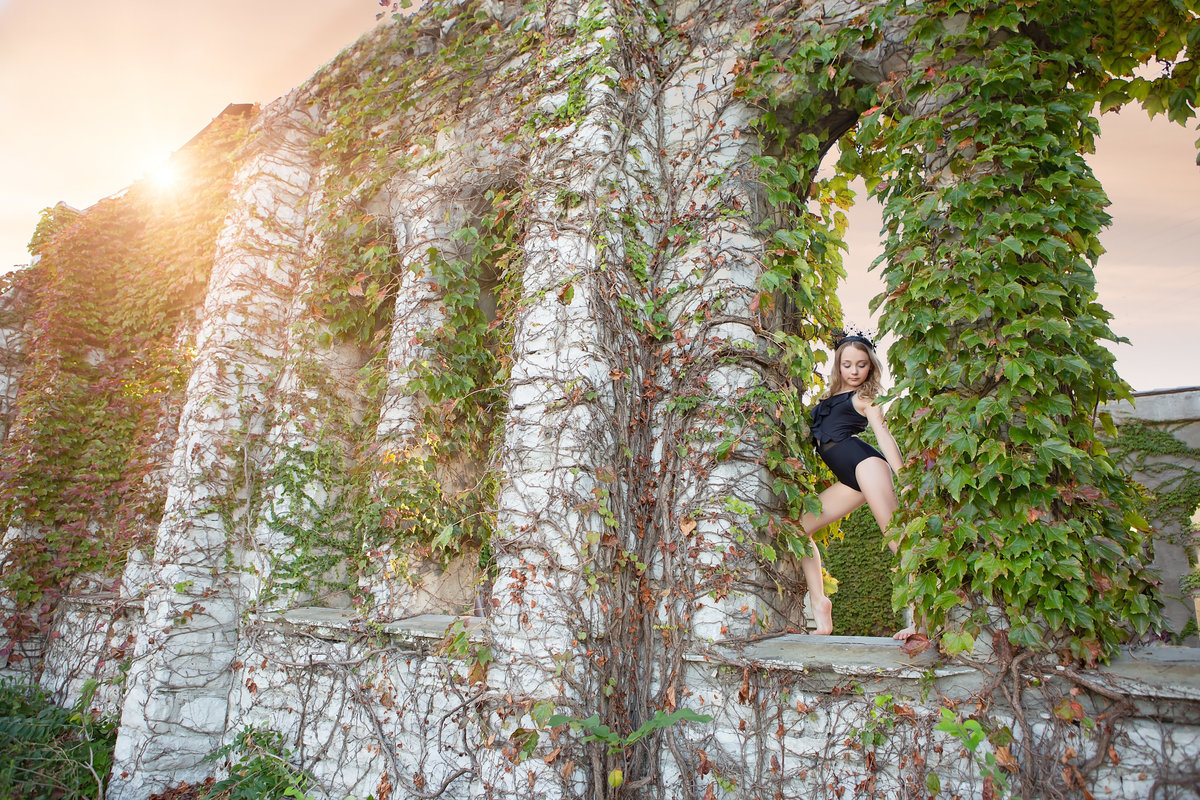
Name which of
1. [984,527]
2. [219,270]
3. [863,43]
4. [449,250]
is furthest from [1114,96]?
[219,270]

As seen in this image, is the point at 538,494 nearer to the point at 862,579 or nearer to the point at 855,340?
the point at 855,340

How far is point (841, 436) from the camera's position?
2.97 meters

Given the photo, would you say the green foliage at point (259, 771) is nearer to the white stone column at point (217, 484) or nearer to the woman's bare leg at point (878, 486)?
the white stone column at point (217, 484)

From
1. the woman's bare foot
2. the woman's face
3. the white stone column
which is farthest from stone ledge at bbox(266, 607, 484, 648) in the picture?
the woman's face

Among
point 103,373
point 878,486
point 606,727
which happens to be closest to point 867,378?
point 878,486

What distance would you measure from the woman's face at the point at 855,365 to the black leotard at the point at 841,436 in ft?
0.21

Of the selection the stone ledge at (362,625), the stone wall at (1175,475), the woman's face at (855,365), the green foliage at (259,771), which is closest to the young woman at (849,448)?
the woman's face at (855,365)

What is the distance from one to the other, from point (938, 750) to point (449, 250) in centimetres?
366

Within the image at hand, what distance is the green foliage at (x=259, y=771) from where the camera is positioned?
355 cm

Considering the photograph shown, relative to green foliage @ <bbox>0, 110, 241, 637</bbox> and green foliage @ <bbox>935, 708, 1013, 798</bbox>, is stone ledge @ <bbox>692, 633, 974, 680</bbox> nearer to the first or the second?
green foliage @ <bbox>935, 708, 1013, 798</bbox>

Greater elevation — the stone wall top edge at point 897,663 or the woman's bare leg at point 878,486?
the woman's bare leg at point 878,486

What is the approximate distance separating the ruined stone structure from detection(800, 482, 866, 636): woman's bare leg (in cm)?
12

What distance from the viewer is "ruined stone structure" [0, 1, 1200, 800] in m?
2.48

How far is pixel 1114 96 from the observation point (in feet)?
8.13
